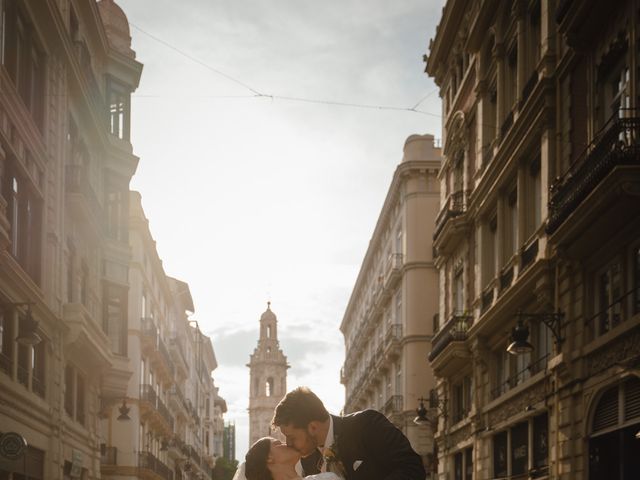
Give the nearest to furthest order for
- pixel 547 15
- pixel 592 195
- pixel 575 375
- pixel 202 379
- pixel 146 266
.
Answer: pixel 592 195, pixel 575 375, pixel 547 15, pixel 146 266, pixel 202 379

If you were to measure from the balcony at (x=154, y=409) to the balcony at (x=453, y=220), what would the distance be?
21688mm

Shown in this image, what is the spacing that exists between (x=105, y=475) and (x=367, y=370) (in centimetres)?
1907

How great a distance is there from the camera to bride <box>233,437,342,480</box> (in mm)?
5332

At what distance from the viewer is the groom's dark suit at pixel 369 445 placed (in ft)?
19.1

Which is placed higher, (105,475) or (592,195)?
(592,195)

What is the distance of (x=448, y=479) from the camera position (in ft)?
106

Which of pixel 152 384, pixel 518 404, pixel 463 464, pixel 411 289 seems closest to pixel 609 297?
pixel 518 404

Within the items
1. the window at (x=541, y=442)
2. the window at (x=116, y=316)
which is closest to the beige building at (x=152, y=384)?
the window at (x=116, y=316)

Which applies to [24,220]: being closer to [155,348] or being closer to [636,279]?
[636,279]

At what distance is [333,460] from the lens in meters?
5.88

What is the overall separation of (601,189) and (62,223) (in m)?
13.3

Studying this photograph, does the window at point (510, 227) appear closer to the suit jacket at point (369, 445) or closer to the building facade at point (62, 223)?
the building facade at point (62, 223)

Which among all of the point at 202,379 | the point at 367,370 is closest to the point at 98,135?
the point at 367,370

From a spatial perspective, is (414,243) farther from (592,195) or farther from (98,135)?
(592,195)
